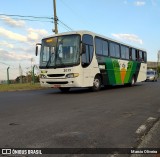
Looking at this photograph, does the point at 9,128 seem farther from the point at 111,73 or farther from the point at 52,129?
the point at 111,73

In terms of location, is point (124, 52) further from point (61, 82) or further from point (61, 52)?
point (61, 82)

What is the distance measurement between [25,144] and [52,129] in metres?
1.53

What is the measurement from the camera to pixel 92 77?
1989 centimetres

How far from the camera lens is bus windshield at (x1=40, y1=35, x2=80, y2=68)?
18.4m

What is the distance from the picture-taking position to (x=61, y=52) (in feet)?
61.7

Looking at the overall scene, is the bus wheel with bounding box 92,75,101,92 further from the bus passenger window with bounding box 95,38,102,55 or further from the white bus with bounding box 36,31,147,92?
the bus passenger window with bounding box 95,38,102,55

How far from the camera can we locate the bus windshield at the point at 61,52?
60.5ft

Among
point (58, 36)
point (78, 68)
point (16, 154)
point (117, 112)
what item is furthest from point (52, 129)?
point (58, 36)

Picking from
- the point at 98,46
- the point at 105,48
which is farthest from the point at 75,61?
the point at 105,48

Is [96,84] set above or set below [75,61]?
below

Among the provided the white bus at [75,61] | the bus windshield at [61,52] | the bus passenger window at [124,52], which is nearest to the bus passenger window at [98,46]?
the white bus at [75,61]

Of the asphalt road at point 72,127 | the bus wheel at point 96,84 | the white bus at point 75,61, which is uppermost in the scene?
the white bus at point 75,61

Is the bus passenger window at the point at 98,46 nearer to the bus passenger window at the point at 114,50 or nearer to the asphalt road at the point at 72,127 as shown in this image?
the bus passenger window at the point at 114,50

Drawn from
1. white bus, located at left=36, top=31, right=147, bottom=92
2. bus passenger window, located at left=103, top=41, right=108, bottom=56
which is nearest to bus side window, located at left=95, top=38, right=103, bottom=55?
white bus, located at left=36, top=31, right=147, bottom=92
